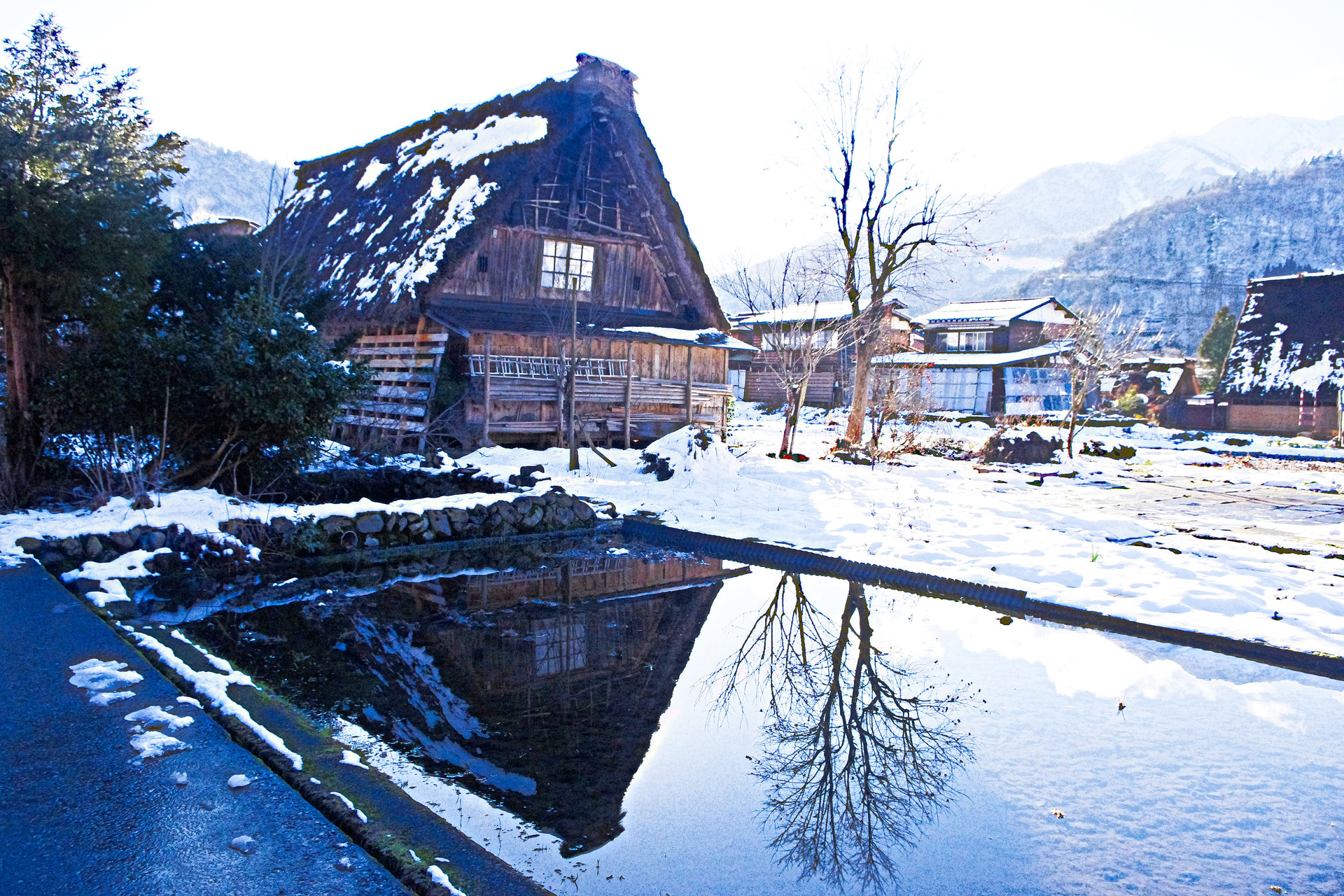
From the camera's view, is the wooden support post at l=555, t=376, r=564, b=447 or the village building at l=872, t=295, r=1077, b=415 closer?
the wooden support post at l=555, t=376, r=564, b=447

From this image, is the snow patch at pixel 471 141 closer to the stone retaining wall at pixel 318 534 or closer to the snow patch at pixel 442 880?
the stone retaining wall at pixel 318 534

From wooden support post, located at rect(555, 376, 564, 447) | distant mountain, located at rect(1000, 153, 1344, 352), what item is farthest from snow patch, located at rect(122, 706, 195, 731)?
distant mountain, located at rect(1000, 153, 1344, 352)

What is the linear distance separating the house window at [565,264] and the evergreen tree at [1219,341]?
117ft

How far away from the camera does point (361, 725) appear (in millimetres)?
4066

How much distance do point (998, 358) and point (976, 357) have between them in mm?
1159

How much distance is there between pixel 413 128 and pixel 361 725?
18442 millimetres

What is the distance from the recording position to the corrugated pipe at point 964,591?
5242mm

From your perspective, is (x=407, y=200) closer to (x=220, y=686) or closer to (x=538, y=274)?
(x=538, y=274)

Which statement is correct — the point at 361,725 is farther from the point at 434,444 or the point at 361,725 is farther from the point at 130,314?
the point at 434,444

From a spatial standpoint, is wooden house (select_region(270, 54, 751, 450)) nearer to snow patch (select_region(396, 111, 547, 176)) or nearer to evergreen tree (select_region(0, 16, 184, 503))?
snow patch (select_region(396, 111, 547, 176))

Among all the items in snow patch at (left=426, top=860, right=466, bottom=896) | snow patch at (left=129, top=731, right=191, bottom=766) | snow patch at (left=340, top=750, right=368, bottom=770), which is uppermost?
snow patch at (left=129, top=731, right=191, bottom=766)

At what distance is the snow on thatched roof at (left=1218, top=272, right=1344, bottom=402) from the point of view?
26.8 metres

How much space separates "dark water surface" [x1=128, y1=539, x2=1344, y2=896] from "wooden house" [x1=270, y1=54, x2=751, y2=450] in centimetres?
875

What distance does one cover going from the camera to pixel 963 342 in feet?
119
